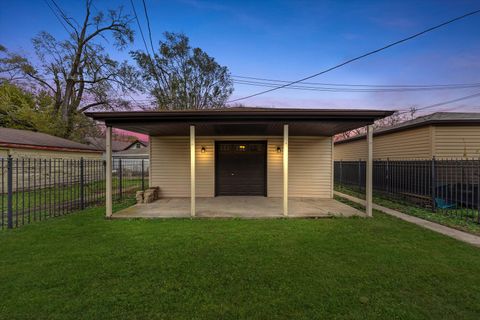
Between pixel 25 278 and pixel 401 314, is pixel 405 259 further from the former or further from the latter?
pixel 25 278

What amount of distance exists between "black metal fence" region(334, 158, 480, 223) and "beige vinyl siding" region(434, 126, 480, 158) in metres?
0.93

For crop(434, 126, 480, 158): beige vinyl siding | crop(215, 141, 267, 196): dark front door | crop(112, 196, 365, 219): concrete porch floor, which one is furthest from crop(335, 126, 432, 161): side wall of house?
crop(215, 141, 267, 196): dark front door

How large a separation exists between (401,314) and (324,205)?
5.38 metres

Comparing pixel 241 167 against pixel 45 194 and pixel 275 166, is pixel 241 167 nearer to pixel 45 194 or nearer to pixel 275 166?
→ pixel 275 166

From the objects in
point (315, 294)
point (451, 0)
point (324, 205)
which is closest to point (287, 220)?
point (324, 205)

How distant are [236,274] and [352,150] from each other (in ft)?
42.8

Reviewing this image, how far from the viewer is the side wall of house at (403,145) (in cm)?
792

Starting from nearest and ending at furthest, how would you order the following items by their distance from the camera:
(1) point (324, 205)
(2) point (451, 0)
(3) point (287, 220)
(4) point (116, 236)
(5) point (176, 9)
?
(4) point (116, 236) → (3) point (287, 220) → (1) point (324, 205) → (2) point (451, 0) → (5) point (176, 9)

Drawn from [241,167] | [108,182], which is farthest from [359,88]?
[108,182]

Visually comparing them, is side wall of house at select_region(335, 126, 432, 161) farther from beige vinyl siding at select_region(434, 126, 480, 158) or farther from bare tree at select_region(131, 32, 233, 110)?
bare tree at select_region(131, 32, 233, 110)

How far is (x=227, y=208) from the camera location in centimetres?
679

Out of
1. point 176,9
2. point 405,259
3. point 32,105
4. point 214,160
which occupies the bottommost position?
point 405,259

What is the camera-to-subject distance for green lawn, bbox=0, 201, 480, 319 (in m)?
2.20

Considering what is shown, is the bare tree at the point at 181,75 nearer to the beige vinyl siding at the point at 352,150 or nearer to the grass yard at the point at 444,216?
the beige vinyl siding at the point at 352,150
